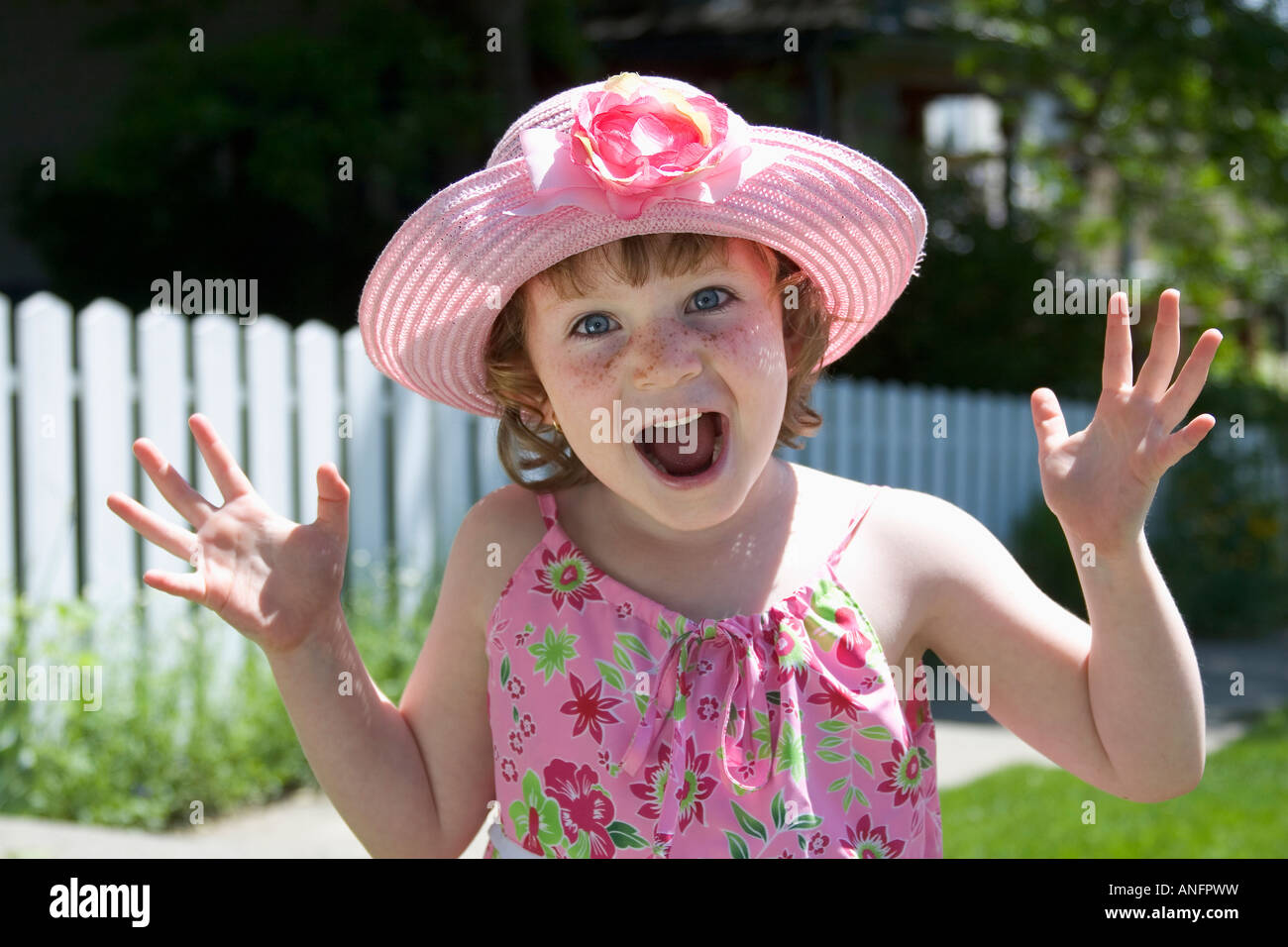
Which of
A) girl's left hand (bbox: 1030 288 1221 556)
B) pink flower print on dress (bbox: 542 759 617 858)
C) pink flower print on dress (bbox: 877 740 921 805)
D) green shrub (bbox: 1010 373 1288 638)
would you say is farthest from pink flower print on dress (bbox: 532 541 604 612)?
green shrub (bbox: 1010 373 1288 638)

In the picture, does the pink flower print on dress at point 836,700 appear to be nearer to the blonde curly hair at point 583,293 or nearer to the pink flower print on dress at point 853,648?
the pink flower print on dress at point 853,648

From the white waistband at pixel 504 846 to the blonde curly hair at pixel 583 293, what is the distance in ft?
1.59

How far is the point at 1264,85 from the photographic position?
9.33 m

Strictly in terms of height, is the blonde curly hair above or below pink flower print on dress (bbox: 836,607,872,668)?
above

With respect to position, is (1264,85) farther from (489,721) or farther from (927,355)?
(489,721)

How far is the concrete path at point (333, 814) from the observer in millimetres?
3238

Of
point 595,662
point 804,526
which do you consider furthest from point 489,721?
point 804,526

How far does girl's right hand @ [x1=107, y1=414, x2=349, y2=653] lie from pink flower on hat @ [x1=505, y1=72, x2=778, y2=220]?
19.0 inches

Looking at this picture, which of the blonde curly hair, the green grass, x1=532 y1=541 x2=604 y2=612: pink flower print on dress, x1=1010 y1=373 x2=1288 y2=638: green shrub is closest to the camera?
the blonde curly hair

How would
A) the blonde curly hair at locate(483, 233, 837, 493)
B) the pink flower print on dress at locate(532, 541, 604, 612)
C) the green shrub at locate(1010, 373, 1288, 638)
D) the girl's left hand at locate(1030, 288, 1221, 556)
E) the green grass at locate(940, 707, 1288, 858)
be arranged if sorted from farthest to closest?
1. the green shrub at locate(1010, 373, 1288, 638)
2. the green grass at locate(940, 707, 1288, 858)
3. the pink flower print on dress at locate(532, 541, 604, 612)
4. the blonde curly hair at locate(483, 233, 837, 493)
5. the girl's left hand at locate(1030, 288, 1221, 556)

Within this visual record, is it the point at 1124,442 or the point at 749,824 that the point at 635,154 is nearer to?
the point at 1124,442

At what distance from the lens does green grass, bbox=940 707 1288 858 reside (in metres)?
4.07

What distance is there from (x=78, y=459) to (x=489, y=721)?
11.1 ft

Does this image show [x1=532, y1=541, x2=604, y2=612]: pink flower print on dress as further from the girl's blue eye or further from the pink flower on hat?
the pink flower on hat
